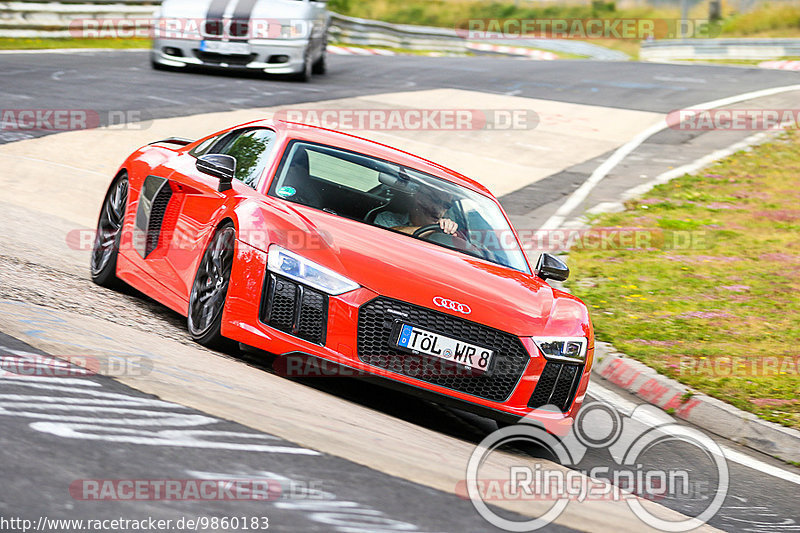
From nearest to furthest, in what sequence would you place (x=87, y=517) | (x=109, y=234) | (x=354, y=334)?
(x=87, y=517)
(x=354, y=334)
(x=109, y=234)

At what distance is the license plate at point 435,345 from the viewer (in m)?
5.34

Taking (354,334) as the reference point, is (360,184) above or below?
above

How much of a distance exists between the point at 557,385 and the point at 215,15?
15250 millimetres

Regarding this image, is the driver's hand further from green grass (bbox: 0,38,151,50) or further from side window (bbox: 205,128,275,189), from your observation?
green grass (bbox: 0,38,151,50)

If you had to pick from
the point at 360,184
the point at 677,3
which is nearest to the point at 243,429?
the point at 360,184

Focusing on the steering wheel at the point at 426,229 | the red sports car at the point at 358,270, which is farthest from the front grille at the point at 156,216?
the steering wheel at the point at 426,229

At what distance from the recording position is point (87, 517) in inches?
121

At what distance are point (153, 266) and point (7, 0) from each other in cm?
1930

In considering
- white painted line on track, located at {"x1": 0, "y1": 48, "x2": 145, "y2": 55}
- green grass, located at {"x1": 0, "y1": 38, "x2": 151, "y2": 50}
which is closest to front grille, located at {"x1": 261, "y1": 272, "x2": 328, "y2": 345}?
white painted line on track, located at {"x1": 0, "y1": 48, "x2": 145, "y2": 55}

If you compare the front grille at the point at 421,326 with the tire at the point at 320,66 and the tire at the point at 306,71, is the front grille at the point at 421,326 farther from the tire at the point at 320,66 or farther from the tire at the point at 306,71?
the tire at the point at 320,66

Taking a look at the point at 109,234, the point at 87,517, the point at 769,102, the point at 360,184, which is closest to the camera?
the point at 87,517

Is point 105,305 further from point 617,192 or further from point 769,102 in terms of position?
point 769,102

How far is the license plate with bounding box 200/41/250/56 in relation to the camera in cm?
1988

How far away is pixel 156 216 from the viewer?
7.14 metres
